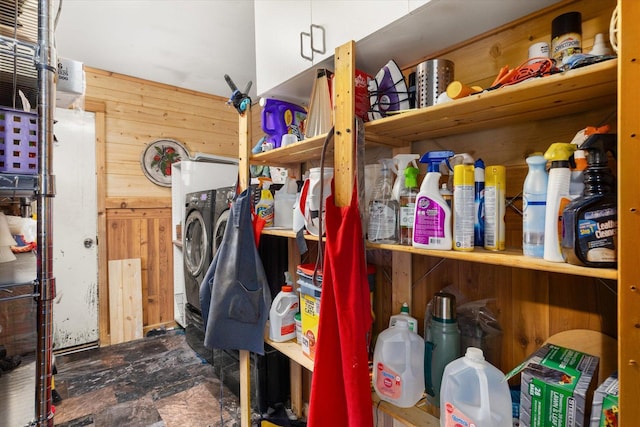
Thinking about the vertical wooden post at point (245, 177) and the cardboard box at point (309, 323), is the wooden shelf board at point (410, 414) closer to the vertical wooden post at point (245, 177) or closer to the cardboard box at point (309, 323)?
the cardboard box at point (309, 323)

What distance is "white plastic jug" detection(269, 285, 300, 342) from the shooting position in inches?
57.7

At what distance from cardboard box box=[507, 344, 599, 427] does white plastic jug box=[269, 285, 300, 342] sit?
949 mm

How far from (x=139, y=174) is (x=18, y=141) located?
2.32m

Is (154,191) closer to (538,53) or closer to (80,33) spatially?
(80,33)

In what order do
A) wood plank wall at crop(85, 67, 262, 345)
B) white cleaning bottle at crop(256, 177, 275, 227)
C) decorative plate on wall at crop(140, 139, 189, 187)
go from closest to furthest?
white cleaning bottle at crop(256, 177, 275, 227)
wood plank wall at crop(85, 67, 262, 345)
decorative plate on wall at crop(140, 139, 189, 187)

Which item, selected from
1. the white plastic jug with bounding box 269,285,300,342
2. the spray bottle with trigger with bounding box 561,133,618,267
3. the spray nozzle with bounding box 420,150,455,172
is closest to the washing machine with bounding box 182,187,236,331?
the white plastic jug with bounding box 269,285,300,342

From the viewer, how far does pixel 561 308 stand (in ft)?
3.01

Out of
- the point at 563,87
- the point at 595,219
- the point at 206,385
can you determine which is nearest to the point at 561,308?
the point at 595,219

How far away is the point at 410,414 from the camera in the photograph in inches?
38.9

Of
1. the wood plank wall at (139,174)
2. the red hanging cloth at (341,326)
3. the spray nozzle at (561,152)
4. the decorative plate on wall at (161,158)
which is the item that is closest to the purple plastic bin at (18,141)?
the red hanging cloth at (341,326)

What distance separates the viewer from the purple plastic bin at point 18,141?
98 cm

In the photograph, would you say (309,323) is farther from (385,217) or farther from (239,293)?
(385,217)

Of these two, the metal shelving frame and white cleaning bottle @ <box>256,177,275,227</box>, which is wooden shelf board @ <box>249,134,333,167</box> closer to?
white cleaning bottle @ <box>256,177,275,227</box>

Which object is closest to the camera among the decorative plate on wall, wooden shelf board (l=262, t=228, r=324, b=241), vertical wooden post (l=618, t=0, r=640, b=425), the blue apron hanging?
vertical wooden post (l=618, t=0, r=640, b=425)
